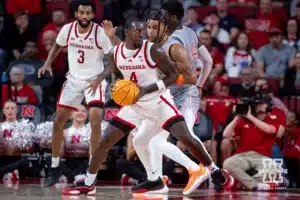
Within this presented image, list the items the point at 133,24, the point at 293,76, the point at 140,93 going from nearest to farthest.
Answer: the point at 140,93 → the point at 133,24 → the point at 293,76

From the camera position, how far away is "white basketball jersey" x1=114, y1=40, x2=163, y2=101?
31.8ft

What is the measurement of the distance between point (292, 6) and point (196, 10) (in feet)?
5.69

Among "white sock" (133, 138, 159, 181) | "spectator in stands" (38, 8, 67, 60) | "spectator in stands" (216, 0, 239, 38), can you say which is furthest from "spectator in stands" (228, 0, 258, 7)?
"white sock" (133, 138, 159, 181)

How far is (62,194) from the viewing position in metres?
10.1

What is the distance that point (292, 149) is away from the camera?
13195mm

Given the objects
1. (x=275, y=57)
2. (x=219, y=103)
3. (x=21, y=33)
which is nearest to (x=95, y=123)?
(x=219, y=103)

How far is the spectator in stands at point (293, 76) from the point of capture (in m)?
14.3

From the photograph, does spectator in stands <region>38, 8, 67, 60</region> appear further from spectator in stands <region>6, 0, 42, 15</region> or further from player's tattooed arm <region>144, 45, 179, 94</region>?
player's tattooed arm <region>144, 45, 179, 94</region>

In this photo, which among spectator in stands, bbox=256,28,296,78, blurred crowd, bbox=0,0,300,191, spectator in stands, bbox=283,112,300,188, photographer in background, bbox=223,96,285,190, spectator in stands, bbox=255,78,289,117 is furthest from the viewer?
spectator in stands, bbox=256,28,296,78

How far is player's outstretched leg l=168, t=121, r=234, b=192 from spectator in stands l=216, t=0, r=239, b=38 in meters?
5.80

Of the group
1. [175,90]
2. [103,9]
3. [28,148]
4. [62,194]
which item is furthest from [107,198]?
[103,9]

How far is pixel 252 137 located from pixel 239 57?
3144mm

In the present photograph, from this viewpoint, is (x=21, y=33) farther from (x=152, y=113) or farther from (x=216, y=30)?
(x=152, y=113)

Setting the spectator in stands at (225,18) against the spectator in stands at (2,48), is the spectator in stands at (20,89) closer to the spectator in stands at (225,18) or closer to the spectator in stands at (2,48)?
the spectator in stands at (2,48)
